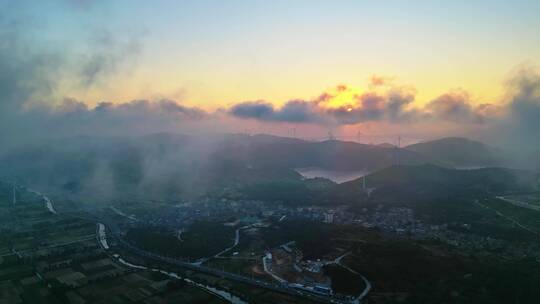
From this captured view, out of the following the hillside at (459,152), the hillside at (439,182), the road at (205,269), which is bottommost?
the road at (205,269)

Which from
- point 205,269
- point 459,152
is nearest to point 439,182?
point 205,269

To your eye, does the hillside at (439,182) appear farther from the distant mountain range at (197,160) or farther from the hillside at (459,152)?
the hillside at (459,152)

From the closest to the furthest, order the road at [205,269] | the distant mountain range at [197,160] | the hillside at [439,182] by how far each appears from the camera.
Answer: the road at [205,269] < the hillside at [439,182] < the distant mountain range at [197,160]

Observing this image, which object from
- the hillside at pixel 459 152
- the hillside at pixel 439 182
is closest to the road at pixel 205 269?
the hillside at pixel 439 182

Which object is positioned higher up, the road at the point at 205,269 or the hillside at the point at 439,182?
the hillside at the point at 439,182

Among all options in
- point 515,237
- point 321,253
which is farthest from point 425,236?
point 321,253

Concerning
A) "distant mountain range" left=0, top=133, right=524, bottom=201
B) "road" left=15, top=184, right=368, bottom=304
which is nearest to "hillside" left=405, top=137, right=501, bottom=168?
"distant mountain range" left=0, top=133, right=524, bottom=201

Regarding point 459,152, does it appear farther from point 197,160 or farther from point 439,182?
point 197,160

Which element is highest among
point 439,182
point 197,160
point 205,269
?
point 197,160

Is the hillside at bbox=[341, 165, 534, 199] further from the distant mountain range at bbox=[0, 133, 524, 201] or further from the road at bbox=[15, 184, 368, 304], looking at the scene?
the road at bbox=[15, 184, 368, 304]

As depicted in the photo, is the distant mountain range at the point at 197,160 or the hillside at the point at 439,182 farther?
the distant mountain range at the point at 197,160

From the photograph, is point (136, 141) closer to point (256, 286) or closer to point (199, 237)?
point (199, 237)

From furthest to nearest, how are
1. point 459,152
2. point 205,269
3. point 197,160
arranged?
1. point 459,152
2. point 197,160
3. point 205,269
